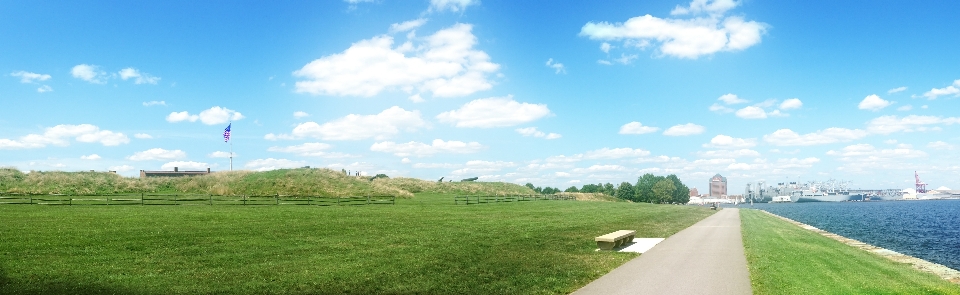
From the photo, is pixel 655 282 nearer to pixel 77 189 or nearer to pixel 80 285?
pixel 80 285

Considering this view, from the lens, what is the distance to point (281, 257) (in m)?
→ 19.5

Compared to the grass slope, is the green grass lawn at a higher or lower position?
lower

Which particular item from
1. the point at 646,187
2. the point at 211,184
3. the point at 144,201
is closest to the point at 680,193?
the point at 646,187

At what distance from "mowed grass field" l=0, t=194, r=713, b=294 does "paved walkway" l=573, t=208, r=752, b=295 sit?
855 mm

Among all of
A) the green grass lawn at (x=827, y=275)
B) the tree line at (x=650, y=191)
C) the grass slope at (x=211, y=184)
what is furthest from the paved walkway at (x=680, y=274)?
the tree line at (x=650, y=191)

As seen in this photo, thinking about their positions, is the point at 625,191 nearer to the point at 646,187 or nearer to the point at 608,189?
the point at 646,187

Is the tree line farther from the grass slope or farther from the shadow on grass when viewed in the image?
the shadow on grass

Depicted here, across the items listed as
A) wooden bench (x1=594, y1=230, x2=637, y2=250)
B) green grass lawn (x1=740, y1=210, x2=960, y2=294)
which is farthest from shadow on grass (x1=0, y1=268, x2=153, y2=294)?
wooden bench (x1=594, y1=230, x2=637, y2=250)

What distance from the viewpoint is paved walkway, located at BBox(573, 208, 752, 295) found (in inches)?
595

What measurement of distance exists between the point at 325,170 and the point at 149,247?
60.9 meters

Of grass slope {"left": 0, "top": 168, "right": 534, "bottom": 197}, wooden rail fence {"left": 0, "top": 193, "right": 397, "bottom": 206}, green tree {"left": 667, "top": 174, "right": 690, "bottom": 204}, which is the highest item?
grass slope {"left": 0, "top": 168, "right": 534, "bottom": 197}

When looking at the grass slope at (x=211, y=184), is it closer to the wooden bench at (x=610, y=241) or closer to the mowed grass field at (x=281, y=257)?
the mowed grass field at (x=281, y=257)

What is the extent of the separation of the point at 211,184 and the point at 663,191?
133762 mm

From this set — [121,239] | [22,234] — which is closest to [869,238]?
[121,239]
